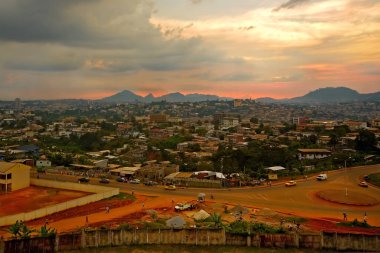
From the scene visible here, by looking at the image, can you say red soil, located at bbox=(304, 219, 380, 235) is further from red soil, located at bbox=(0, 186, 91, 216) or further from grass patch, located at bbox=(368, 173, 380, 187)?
red soil, located at bbox=(0, 186, 91, 216)

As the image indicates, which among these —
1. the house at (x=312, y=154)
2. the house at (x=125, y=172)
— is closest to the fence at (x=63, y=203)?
the house at (x=125, y=172)

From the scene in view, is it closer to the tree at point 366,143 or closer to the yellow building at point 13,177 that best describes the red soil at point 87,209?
the yellow building at point 13,177

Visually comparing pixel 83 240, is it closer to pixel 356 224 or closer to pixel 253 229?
pixel 253 229

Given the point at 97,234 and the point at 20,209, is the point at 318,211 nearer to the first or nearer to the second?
the point at 97,234

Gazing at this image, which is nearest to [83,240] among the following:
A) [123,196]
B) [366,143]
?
[123,196]

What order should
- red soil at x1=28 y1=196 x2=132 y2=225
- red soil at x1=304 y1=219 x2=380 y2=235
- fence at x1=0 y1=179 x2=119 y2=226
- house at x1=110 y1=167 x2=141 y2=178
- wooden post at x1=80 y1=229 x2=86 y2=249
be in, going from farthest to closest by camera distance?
1. house at x1=110 y1=167 x2=141 y2=178
2. red soil at x1=28 y1=196 x2=132 y2=225
3. fence at x1=0 y1=179 x2=119 y2=226
4. red soil at x1=304 y1=219 x2=380 y2=235
5. wooden post at x1=80 y1=229 x2=86 y2=249

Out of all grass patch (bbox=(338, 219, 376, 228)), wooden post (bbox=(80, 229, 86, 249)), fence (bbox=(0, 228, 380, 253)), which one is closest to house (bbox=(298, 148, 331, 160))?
grass patch (bbox=(338, 219, 376, 228))
